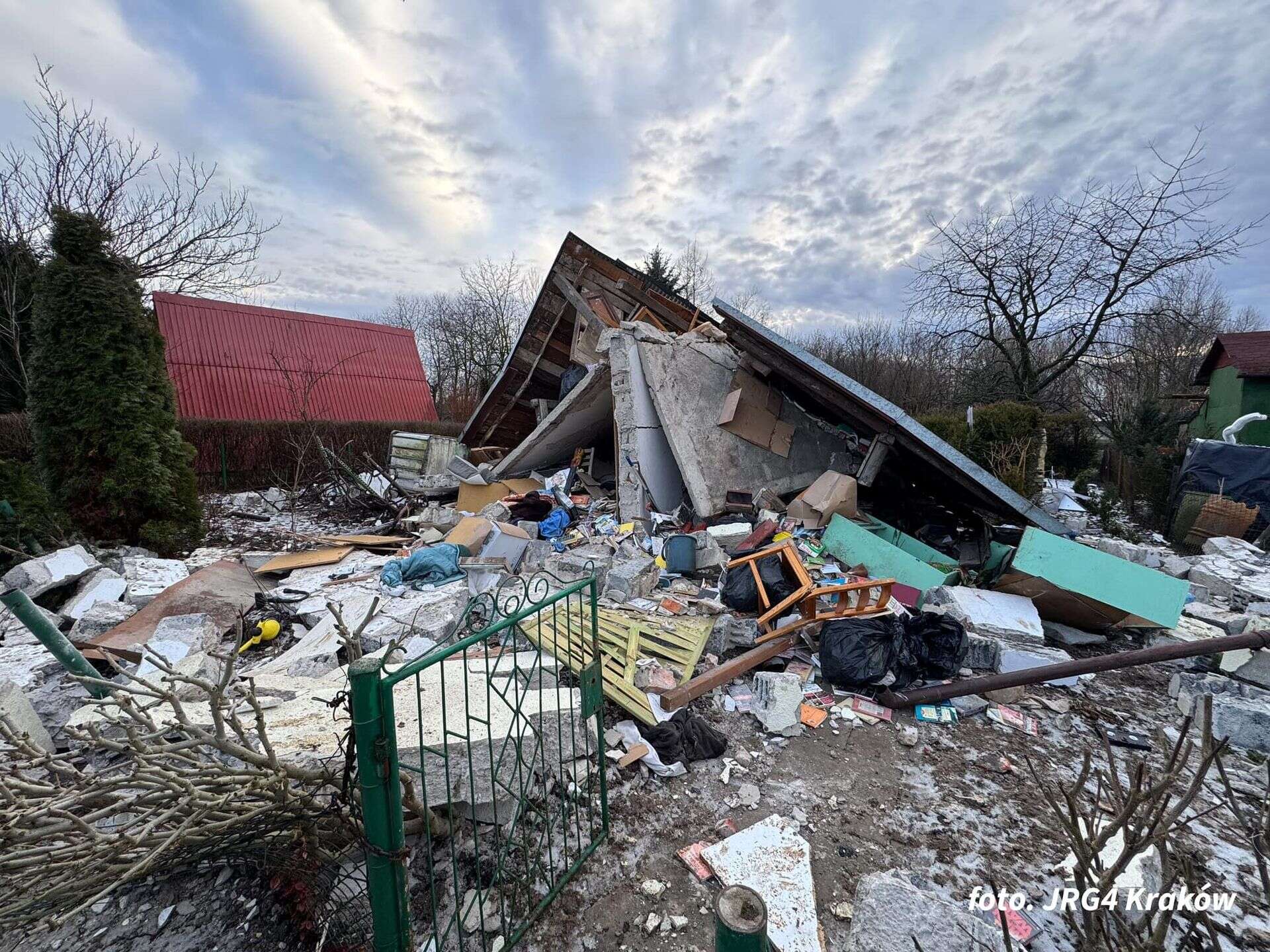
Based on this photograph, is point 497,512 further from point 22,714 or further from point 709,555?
point 22,714

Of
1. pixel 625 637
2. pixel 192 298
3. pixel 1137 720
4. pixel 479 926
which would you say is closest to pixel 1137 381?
pixel 1137 720

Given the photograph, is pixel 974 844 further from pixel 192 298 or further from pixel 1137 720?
pixel 192 298

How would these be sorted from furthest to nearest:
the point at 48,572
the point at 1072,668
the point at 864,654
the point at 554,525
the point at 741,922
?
the point at 554,525
the point at 48,572
the point at 864,654
the point at 1072,668
the point at 741,922

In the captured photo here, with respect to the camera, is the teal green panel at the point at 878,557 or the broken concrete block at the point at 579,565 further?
the broken concrete block at the point at 579,565

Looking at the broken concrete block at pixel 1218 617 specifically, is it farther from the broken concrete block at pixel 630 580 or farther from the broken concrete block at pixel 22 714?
the broken concrete block at pixel 22 714

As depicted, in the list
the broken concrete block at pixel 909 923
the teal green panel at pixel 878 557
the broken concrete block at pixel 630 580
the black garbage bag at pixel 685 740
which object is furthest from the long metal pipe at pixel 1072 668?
the broken concrete block at pixel 630 580

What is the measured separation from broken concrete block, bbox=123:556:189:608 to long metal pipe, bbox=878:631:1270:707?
581 centimetres

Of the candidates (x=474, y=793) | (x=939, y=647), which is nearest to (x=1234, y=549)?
(x=939, y=647)

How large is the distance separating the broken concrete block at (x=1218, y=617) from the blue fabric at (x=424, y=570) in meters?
6.55

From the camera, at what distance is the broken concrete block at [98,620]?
398 cm

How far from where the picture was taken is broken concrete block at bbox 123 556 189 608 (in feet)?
14.9

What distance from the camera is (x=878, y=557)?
16.4ft

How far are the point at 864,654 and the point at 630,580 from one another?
194 centimetres

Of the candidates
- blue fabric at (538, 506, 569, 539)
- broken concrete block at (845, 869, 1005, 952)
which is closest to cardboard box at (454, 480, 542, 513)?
blue fabric at (538, 506, 569, 539)
